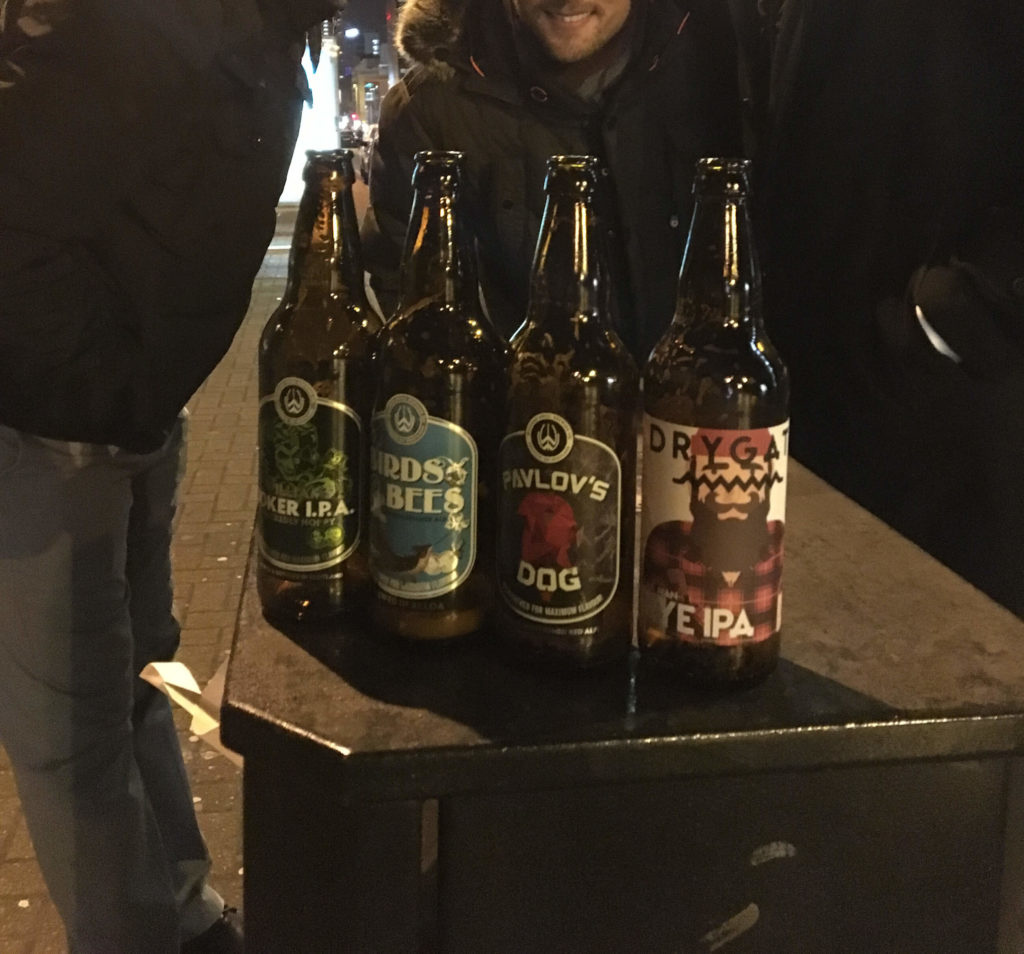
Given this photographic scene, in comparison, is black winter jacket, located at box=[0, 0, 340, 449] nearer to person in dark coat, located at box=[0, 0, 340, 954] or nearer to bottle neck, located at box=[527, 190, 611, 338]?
person in dark coat, located at box=[0, 0, 340, 954]

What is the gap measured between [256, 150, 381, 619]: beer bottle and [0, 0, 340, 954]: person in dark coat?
385 millimetres

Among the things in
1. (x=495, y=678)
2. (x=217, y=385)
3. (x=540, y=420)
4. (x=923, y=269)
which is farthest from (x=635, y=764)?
(x=217, y=385)

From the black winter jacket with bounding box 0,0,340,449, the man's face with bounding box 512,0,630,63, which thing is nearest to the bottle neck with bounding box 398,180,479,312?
the black winter jacket with bounding box 0,0,340,449

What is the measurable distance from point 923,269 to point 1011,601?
59cm

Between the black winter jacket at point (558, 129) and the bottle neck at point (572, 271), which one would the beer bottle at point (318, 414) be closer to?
the bottle neck at point (572, 271)

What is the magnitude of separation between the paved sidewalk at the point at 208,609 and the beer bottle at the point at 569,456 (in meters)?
1.17

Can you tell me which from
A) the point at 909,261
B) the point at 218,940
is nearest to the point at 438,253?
the point at 909,261

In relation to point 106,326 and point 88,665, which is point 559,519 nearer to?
point 106,326

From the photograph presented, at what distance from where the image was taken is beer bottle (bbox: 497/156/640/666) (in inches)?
28.5

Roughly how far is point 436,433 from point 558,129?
3.28 feet

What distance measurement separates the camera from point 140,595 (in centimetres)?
159

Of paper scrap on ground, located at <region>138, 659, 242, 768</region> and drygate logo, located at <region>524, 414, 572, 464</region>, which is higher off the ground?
drygate logo, located at <region>524, 414, 572, 464</region>

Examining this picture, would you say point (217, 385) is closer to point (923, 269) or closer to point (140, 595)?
point (140, 595)

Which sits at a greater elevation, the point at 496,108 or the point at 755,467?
the point at 496,108
